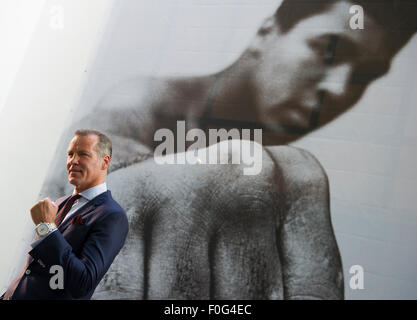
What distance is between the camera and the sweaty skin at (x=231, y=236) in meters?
1.88

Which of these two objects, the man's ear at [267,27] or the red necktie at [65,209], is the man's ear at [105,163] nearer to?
the red necktie at [65,209]

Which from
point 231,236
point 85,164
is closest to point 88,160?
point 85,164

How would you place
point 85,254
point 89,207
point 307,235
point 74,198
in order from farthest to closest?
point 307,235 → point 74,198 → point 89,207 → point 85,254

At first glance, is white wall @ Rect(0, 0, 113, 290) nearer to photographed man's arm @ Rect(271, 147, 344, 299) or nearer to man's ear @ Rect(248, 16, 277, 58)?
man's ear @ Rect(248, 16, 277, 58)

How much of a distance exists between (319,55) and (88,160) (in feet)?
4.24

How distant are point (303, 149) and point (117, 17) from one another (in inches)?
55.6

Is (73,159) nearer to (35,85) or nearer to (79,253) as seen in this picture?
(79,253)

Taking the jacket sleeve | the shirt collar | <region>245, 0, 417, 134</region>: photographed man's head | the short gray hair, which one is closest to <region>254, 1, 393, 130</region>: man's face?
<region>245, 0, 417, 134</region>: photographed man's head

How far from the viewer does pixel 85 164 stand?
1.49 meters

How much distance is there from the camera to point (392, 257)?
1787mm
